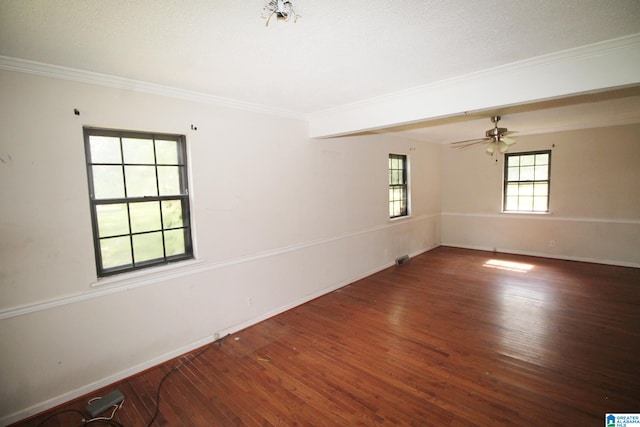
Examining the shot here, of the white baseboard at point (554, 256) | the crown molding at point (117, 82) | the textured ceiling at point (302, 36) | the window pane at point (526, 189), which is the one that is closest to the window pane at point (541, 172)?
the window pane at point (526, 189)

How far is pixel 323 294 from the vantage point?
441cm

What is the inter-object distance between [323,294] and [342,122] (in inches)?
101

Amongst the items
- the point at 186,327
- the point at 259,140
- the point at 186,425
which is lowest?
the point at 186,425

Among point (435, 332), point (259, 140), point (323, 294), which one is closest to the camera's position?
point (435, 332)

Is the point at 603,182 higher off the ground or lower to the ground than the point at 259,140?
lower

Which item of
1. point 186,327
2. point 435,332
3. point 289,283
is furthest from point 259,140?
point 435,332

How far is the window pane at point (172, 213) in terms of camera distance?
288cm

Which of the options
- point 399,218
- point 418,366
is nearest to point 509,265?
point 399,218

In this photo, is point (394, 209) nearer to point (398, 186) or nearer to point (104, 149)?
point (398, 186)

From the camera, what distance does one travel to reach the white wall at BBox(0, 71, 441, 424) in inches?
A: 83.0

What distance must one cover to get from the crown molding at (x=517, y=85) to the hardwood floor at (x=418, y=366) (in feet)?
7.76

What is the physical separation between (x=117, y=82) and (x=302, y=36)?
1.76 metres

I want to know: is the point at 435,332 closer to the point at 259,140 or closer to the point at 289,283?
the point at 289,283

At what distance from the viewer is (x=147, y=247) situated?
278cm
